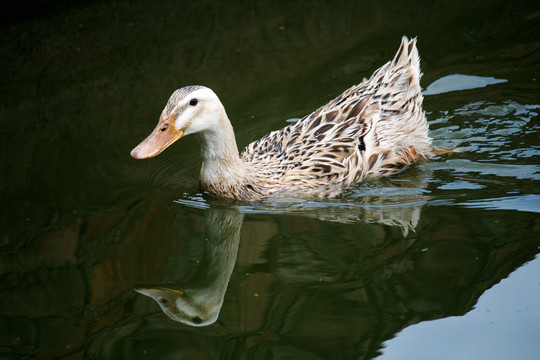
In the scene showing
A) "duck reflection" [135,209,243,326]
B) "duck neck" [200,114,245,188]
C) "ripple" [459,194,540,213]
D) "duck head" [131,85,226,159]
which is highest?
"duck head" [131,85,226,159]

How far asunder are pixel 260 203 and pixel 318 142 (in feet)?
2.71

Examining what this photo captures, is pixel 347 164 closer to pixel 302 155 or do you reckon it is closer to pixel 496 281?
pixel 302 155

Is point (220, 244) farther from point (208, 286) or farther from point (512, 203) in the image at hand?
point (512, 203)

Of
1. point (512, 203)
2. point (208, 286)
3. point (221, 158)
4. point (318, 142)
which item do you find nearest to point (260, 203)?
point (221, 158)

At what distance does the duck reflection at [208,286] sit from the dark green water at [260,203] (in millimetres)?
23

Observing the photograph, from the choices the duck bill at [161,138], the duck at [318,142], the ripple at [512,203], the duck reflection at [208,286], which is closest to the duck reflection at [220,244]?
the duck reflection at [208,286]

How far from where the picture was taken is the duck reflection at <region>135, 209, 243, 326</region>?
15.7ft

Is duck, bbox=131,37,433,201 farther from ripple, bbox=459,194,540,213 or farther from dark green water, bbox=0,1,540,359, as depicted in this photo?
ripple, bbox=459,194,540,213

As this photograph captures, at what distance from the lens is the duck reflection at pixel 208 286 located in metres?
4.80

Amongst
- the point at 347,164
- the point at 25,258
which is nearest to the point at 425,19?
the point at 347,164

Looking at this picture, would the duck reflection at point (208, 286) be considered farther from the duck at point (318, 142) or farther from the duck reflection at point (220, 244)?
the duck at point (318, 142)

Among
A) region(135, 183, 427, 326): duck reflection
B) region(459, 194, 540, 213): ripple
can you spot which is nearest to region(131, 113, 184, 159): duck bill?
region(135, 183, 427, 326): duck reflection

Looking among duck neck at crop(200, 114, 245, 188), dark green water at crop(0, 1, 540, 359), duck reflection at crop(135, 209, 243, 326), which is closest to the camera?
dark green water at crop(0, 1, 540, 359)

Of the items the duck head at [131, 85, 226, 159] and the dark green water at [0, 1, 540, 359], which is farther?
the duck head at [131, 85, 226, 159]
